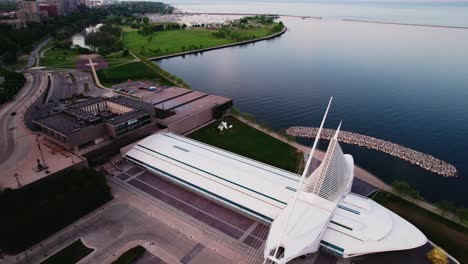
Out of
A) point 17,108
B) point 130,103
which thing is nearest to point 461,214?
point 130,103

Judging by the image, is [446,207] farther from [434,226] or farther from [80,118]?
[80,118]

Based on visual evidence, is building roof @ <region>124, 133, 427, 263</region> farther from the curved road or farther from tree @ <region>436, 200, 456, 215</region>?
the curved road

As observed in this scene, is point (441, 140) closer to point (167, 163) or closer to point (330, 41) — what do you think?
point (167, 163)

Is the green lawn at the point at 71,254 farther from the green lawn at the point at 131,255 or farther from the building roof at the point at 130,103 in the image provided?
the building roof at the point at 130,103

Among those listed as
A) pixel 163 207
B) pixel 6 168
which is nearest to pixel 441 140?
pixel 163 207

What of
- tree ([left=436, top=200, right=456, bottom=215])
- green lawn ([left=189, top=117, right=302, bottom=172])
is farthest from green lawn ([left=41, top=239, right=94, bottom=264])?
tree ([left=436, top=200, right=456, bottom=215])
